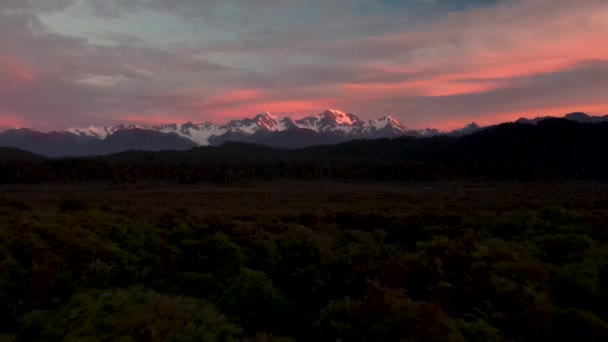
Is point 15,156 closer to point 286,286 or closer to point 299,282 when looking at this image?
point 286,286

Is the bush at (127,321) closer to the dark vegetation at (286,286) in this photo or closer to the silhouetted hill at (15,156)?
the dark vegetation at (286,286)

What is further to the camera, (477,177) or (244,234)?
(477,177)

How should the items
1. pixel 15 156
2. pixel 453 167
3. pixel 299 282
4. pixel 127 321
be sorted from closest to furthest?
1. pixel 127 321
2. pixel 299 282
3. pixel 453 167
4. pixel 15 156

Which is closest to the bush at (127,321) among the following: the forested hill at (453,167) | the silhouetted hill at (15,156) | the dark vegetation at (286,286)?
the dark vegetation at (286,286)

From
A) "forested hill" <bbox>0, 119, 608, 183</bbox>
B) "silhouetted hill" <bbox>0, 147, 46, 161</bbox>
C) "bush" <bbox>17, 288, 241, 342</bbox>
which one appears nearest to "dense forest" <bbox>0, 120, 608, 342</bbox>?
"bush" <bbox>17, 288, 241, 342</bbox>

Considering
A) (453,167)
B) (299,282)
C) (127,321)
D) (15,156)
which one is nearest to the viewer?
(127,321)

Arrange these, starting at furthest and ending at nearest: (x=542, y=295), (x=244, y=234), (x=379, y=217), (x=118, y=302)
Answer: (x=379, y=217), (x=244, y=234), (x=542, y=295), (x=118, y=302)

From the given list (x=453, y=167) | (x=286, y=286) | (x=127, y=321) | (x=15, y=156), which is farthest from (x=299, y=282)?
(x=15, y=156)

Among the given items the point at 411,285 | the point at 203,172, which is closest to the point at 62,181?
the point at 203,172

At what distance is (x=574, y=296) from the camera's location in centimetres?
1010

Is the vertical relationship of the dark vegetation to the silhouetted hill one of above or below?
below

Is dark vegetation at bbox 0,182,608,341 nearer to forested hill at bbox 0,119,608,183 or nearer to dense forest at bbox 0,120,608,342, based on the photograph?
dense forest at bbox 0,120,608,342

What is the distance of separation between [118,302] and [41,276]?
11.2 ft

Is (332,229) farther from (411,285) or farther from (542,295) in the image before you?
(542,295)
